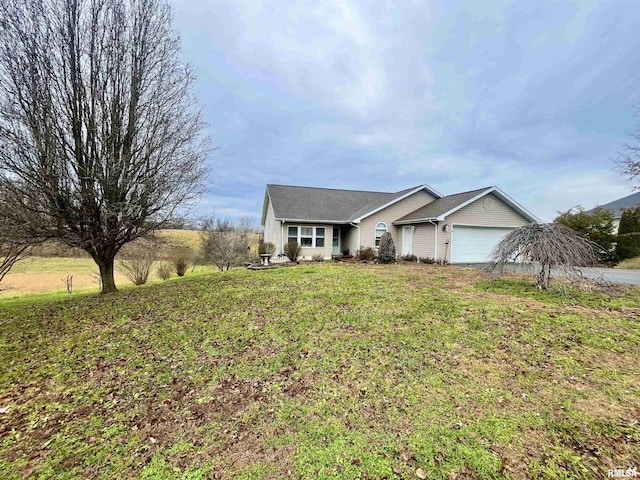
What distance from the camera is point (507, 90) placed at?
49.3 feet

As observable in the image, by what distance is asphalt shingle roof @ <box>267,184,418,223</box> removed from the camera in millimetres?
18312

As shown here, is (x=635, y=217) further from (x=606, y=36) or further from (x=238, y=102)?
(x=238, y=102)

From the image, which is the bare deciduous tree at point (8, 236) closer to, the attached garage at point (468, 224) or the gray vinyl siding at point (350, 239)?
the gray vinyl siding at point (350, 239)

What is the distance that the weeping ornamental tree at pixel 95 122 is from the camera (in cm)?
669

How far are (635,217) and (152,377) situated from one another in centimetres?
2568

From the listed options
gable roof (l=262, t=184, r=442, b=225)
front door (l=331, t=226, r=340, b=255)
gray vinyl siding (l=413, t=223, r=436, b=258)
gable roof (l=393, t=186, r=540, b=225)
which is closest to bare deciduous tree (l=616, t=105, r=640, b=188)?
gable roof (l=393, t=186, r=540, b=225)

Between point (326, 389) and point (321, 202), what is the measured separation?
1743 cm

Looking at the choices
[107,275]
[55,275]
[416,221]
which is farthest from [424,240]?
[55,275]

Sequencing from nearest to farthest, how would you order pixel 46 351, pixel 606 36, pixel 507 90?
pixel 46 351, pixel 606 36, pixel 507 90

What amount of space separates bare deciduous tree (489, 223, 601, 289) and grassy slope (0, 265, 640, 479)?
92 cm

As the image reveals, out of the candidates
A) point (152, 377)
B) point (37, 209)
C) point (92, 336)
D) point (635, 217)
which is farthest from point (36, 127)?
point (635, 217)

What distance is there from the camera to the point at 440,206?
17.1m

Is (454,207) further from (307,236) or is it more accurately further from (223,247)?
(223,247)

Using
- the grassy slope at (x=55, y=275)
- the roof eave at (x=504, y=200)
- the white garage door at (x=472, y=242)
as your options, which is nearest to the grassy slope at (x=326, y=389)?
the grassy slope at (x=55, y=275)
